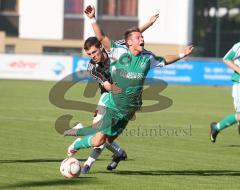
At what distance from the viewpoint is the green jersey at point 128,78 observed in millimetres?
11031

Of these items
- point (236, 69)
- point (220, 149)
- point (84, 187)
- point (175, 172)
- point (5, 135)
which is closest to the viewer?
point (84, 187)

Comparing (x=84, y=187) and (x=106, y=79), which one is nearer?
(x=84, y=187)

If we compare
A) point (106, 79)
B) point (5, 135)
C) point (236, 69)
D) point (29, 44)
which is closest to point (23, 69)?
point (29, 44)

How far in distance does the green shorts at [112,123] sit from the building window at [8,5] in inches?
1951

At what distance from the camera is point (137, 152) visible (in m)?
14.5

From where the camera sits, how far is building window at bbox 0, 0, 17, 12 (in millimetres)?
59562

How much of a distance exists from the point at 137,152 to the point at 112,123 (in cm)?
349

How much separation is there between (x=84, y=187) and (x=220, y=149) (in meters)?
5.88

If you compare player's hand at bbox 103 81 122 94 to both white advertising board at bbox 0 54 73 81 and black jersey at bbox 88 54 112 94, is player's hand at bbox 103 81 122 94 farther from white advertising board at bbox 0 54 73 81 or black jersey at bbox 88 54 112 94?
white advertising board at bbox 0 54 73 81

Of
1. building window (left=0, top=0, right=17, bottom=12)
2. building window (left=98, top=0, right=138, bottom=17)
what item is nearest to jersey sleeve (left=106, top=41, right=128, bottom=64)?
building window (left=98, top=0, right=138, bottom=17)

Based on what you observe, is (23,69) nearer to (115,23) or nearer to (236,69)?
(115,23)

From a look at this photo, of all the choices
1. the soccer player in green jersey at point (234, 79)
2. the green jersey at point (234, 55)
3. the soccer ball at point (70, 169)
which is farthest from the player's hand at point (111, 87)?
the green jersey at point (234, 55)

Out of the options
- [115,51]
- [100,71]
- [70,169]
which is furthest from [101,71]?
[70,169]

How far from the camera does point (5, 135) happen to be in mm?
16516
